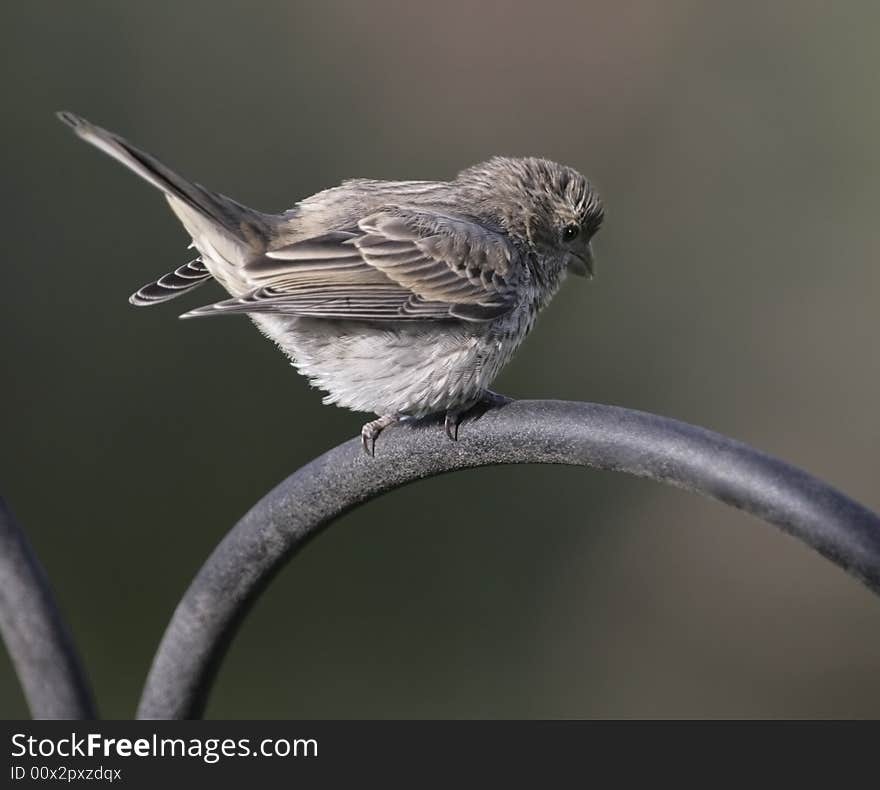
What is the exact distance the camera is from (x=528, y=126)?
20.5 ft

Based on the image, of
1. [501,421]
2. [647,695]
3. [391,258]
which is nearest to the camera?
[501,421]

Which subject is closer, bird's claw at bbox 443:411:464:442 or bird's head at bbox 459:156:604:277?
bird's claw at bbox 443:411:464:442

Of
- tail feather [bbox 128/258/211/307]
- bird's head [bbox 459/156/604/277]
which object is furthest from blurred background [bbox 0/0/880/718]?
tail feather [bbox 128/258/211/307]

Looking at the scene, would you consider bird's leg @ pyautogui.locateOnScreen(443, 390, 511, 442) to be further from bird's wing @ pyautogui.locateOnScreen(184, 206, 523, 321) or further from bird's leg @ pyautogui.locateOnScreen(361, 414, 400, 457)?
bird's wing @ pyautogui.locateOnScreen(184, 206, 523, 321)

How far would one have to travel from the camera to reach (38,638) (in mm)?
2785

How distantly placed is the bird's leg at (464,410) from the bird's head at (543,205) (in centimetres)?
87

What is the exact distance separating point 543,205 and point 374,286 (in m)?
0.74

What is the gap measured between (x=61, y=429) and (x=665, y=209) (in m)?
2.82

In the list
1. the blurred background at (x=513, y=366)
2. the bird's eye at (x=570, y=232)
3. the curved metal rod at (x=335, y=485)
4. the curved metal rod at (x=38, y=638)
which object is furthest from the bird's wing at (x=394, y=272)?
the blurred background at (x=513, y=366)

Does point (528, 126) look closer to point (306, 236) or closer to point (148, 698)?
point (306, 236)

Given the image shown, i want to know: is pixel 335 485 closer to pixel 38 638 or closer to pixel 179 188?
pixel 38 638

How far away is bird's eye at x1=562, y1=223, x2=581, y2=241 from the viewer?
4.35 m

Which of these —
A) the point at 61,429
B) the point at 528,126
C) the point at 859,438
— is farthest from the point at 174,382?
the point at 859,438

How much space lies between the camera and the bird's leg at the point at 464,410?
3.10 m
